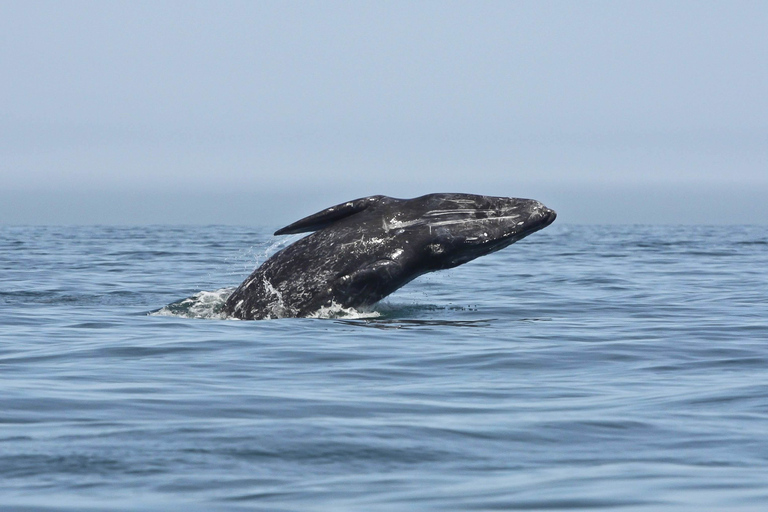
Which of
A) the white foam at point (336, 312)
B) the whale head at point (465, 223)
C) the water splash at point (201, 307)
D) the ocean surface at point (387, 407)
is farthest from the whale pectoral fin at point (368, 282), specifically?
the water splash at point (201, 307)

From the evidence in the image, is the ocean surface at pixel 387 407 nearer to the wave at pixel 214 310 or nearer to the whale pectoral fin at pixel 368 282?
the wave at pixel 214 310

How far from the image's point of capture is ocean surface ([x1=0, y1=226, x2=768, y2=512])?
22.5ft

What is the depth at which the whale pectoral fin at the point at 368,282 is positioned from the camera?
15.3 metres

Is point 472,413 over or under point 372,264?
under

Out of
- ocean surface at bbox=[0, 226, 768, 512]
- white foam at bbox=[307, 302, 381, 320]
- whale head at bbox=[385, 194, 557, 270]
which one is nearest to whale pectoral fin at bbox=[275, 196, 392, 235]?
whale head at bbox=[385, 194, 557, 270]

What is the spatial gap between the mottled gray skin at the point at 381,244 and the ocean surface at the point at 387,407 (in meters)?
0.47

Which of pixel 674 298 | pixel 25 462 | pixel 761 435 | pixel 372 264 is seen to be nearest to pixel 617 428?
pixel 761 435

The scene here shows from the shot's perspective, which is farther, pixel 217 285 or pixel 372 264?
pixel 217 285

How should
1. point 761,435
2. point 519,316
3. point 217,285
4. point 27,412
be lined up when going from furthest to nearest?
point 217,285, point 519,316, point 27,412, point 761,435

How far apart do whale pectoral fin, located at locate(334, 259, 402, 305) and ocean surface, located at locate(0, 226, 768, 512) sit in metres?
0.40

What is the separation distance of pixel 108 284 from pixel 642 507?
19773 mm

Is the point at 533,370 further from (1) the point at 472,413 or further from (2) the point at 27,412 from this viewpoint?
(2) the point at 27,412

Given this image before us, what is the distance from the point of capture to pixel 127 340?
1423 cm

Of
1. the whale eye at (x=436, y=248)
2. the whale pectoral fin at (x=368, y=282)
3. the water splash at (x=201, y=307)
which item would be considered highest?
the whale eye at (x=436, y=248)
